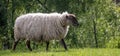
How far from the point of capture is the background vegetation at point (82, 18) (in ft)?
84.9

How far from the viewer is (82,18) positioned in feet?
91.1

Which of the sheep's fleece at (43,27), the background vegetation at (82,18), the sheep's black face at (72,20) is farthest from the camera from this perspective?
the background vegetation at (82,18)

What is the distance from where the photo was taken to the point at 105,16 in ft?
91.1

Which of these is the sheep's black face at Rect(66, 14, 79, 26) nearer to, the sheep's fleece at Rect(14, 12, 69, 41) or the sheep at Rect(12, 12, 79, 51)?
the sheep at Rect(12, 12, 79, 51)

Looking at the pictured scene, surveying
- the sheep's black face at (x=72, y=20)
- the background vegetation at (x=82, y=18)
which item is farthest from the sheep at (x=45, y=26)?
the background vegetation at (x=82, y=18)

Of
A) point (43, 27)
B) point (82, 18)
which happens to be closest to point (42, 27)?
point (43, 27)

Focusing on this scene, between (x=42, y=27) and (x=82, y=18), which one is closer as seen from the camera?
(x=42, y=27)

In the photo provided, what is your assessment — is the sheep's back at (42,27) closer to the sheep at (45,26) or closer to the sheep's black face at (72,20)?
the sheep at (45,26)

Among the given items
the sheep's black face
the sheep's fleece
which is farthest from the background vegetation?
the sheep's black face

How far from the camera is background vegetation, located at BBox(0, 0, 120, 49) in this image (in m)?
25.9

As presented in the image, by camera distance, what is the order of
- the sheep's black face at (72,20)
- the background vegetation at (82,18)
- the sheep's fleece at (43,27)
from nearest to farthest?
the sheep's fleece at (43,27)
the sheep's black face at (72,20)
the background vegetation at (82,18)

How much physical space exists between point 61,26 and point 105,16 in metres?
9.20

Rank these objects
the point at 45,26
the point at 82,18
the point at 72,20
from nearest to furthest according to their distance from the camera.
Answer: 1. the point at 45,26
2. the point at 72,20
3. the point at 82,18

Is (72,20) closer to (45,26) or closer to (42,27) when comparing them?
(45,26)
